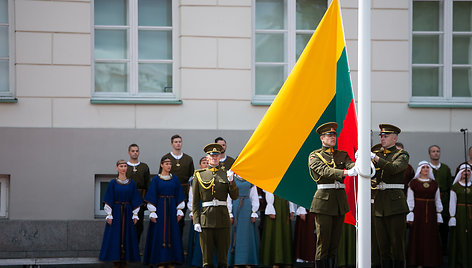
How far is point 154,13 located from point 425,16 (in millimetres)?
4692

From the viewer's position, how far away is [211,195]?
10.7 metres

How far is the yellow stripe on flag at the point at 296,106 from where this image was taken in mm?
8633

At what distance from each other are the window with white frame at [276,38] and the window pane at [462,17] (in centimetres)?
248

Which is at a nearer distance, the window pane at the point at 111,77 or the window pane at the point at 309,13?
the window pane at the point at 111,77

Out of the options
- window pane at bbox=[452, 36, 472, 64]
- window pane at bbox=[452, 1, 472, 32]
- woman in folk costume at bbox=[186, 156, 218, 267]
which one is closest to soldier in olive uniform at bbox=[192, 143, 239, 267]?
woman in folk costume at bbox=[186, 156, 218, 267]

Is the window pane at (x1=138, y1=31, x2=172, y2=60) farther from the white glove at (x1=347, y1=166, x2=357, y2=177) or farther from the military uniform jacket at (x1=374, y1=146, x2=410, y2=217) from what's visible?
the white glove at (x1=347, y1=166, x2=357, y2=177)

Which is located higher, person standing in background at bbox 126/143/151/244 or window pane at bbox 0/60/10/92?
window pane at bbox 0/60/10/92

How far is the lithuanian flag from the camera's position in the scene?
8633mm

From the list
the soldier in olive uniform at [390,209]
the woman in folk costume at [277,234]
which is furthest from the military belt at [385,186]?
the woman in folk costume at [277,234]

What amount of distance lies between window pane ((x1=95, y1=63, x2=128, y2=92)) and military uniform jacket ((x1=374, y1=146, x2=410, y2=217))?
16.4 feet

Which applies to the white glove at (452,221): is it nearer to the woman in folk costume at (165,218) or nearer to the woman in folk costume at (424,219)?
the woman in folk costume at (424,219)

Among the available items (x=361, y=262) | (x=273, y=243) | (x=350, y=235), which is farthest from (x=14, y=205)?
(x=361, y=262)

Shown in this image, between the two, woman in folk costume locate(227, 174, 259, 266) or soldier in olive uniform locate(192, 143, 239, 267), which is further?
woman in folk costume locate(227, 174, 259, 266)

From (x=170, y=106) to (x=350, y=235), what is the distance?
3.61 metres
